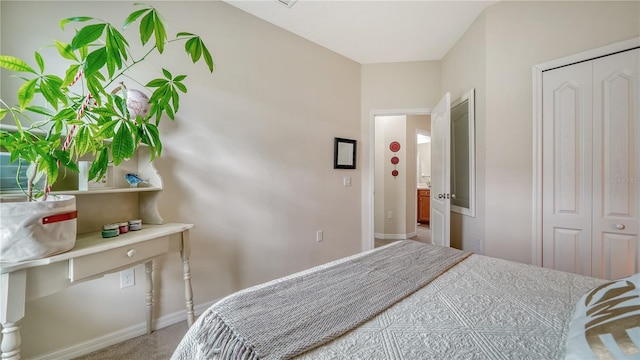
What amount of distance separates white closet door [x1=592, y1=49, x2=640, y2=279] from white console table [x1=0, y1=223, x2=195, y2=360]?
2779mm

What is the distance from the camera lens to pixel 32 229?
91 cm

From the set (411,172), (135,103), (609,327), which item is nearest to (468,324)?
(609,327)

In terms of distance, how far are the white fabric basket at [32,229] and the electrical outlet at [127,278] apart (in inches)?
26.5

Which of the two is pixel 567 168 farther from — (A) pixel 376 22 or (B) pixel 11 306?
(B) pixel 11 306

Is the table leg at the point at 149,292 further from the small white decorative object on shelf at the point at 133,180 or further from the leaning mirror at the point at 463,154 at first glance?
the leaning mirror at the point at 463,154

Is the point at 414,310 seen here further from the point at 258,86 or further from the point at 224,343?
the point at 258,86

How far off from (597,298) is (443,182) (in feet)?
6.57

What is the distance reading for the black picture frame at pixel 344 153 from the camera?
2.79 metres

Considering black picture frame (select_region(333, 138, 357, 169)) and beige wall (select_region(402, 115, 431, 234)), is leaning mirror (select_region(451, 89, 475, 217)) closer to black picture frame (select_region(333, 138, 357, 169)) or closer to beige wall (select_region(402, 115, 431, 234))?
black picture frame (select_region(333, 138, 357, 169))

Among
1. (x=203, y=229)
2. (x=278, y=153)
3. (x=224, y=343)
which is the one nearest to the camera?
(x=224, y=343)

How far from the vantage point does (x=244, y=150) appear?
2.08 m

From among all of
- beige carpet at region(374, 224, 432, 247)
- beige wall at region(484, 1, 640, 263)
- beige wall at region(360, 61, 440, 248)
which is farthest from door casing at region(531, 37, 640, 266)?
beige carpet at region(374, 224, 432, 247)

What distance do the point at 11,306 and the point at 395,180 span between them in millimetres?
4351

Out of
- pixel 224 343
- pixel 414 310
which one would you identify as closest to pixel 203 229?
pixel 224 343
